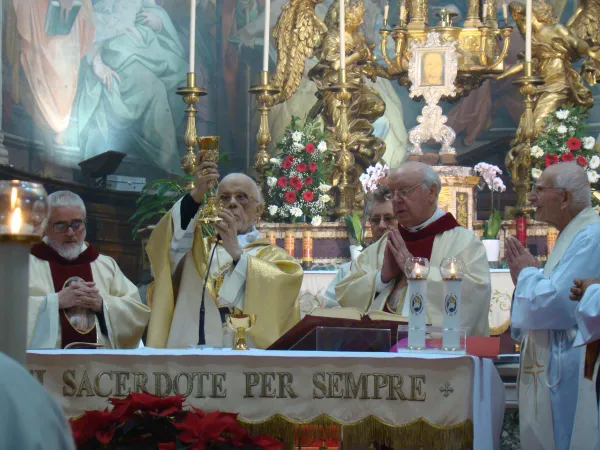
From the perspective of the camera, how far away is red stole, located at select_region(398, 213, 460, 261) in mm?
5281

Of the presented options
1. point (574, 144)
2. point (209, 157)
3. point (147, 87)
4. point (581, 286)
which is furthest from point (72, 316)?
point (147, 87)

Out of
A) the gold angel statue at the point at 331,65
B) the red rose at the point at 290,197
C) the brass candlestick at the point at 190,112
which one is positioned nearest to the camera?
the brass candlestick at the point at 190,112

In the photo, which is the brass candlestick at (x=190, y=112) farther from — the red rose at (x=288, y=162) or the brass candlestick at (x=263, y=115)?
the red rose at (x=288, y=162)

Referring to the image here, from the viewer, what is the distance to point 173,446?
3.48 m

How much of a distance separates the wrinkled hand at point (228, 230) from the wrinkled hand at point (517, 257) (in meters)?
1.17

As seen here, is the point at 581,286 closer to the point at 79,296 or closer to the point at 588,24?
the point at 79,296

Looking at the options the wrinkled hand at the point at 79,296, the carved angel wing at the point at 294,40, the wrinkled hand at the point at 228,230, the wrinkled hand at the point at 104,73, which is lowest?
the wrinkled hand at the point at 79,296

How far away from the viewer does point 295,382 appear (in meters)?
3.96

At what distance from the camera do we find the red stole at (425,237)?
17.3 ft

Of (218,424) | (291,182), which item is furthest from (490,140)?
(218,424)

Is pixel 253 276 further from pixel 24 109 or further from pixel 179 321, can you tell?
pixel 24 109

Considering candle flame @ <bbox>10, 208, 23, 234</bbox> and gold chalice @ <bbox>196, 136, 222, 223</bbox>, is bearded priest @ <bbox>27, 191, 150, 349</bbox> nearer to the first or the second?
gold chalice @ <bbox>196, 136, 222, 223</bbox>

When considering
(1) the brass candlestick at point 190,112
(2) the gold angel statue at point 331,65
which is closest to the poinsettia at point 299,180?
(1) the brass candlestick at point 190,112

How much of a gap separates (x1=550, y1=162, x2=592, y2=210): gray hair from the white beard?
220 centimetres
